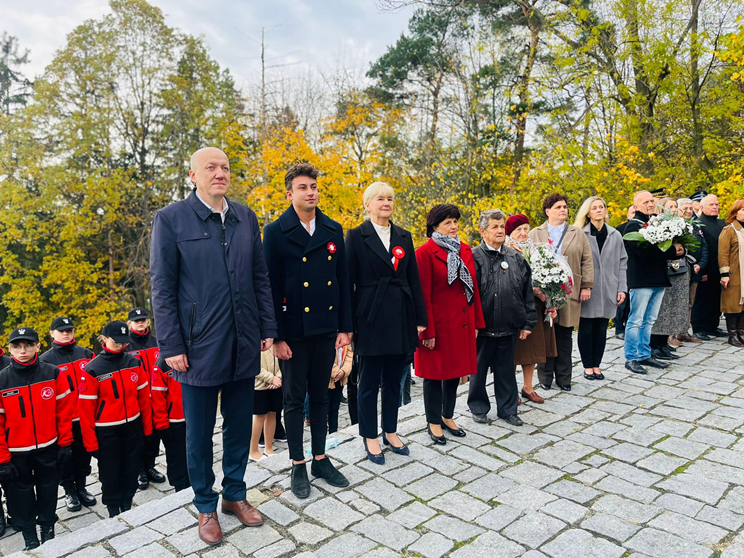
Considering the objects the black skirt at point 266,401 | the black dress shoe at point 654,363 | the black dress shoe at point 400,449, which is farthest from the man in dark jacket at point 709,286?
the black skirt at point 266,401

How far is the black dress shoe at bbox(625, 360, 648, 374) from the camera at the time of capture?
668 cm

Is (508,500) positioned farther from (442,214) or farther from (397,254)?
(442,214)

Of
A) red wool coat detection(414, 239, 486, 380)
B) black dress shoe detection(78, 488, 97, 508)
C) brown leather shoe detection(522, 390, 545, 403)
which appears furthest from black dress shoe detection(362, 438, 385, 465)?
black dress shoe detection(78, 488, 97, 508)

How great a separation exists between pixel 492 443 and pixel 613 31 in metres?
11.9

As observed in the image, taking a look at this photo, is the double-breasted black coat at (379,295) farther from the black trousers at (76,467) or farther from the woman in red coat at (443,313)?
the black trousers at (76,467)

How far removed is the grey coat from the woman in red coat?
90.3 inches

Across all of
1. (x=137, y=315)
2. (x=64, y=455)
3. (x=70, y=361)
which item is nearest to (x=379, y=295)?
(x=137, y=315)

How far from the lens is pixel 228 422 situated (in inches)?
134

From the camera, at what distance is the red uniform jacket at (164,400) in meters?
5.96

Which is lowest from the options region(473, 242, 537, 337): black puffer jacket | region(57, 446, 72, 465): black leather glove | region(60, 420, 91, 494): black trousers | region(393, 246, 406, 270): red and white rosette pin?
region(60, 420, 91, 494): black trousers

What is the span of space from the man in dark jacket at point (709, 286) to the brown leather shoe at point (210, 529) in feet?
27.0

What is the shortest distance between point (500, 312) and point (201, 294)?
2901 millimetres

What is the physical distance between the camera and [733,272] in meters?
8.20

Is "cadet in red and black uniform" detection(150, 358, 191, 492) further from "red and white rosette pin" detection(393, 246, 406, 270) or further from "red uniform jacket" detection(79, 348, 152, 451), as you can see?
"red and white rosette pin" detection(393, 246, 406, 270)
